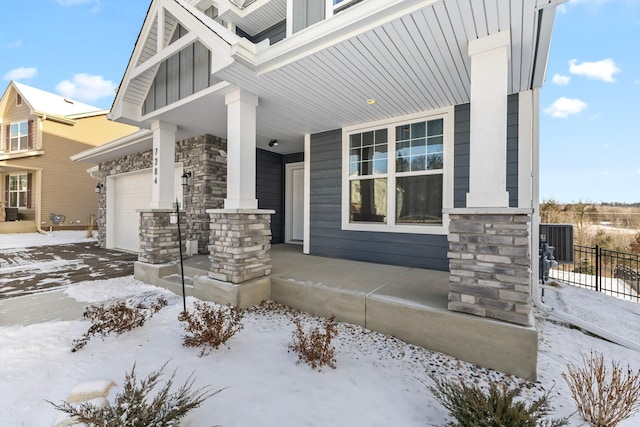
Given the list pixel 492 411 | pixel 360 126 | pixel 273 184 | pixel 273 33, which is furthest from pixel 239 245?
pixel 273 184

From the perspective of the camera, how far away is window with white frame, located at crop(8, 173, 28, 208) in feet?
43.6

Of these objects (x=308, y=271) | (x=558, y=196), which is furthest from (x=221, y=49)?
(x=558, y=196)

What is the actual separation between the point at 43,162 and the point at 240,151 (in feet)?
47.0

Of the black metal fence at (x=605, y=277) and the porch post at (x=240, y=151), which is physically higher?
the porch post at (x=240, y=151)

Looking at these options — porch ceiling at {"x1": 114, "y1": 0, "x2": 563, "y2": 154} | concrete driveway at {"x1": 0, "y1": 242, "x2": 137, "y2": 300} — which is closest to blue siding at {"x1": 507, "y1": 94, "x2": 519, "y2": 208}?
porch ceiling at {"x1": 114, "y1": 0, "x2": 563, "y2": 154}

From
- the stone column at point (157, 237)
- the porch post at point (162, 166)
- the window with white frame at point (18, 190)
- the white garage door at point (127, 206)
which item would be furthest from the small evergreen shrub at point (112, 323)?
the window with white frame at point (18, 190)

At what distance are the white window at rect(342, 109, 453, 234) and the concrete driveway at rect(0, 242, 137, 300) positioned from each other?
4936 mm

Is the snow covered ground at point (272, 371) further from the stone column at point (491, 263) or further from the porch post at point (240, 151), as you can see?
the porch post at point (240, 151)

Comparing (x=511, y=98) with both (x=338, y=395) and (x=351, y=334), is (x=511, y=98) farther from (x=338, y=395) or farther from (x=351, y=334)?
(x=338, y=395)

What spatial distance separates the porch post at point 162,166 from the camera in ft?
17.2

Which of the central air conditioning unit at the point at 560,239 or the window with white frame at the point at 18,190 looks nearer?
the central air conditioning unit at the point at 560,239

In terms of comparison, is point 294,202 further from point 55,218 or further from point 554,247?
point 55,218

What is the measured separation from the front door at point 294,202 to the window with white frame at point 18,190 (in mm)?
14225

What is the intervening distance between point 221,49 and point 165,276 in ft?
12.5
